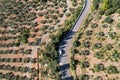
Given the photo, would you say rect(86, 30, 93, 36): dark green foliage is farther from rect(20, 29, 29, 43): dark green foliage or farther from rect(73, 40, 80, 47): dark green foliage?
rect(20, 29, 29, 43): dark green foliage

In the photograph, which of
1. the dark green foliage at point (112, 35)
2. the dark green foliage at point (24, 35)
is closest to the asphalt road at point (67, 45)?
the dark green foliage at point (112, 35)

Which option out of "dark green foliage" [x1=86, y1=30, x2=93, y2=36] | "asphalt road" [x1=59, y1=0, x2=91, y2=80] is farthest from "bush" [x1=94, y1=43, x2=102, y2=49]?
"asphalt road" [x1=59, y1=0, x2=91, y2=80]

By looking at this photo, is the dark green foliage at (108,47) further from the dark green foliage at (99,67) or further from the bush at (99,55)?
the dark green foliage at (99,67)

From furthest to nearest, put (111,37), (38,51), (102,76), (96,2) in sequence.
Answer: (96,2)
(38,51)
(111,37)
(102,76)

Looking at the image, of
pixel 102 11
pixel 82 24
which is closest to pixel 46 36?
pixel 82 24

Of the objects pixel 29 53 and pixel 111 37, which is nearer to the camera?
pixel 111 37

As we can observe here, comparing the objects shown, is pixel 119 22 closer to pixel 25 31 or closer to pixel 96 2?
pixel 96 2
